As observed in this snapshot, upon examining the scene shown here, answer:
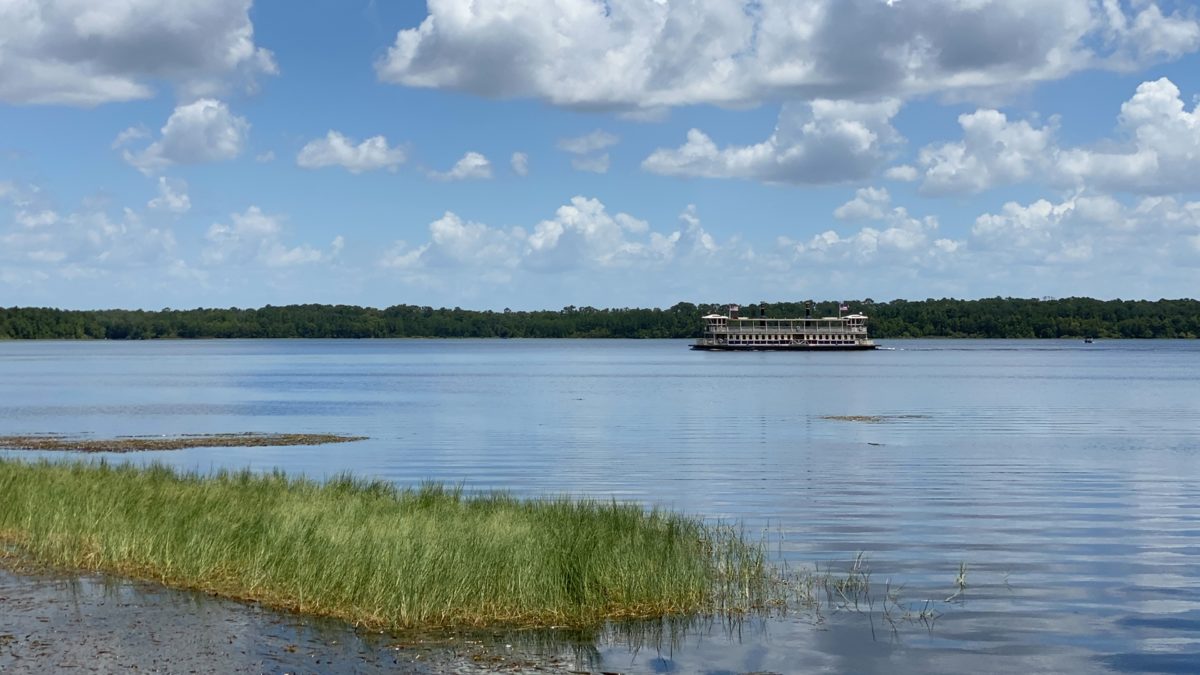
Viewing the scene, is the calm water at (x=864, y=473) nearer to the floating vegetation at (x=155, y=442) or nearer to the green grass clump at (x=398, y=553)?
the green grass clump at (x=398, y=553)

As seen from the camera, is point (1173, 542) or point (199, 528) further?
point (1173, 542)

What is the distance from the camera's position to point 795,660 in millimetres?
17406

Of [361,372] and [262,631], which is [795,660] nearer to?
[262,631]

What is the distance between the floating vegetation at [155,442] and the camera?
2053 inches

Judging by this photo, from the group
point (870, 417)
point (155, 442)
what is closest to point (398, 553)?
point (155, 442)

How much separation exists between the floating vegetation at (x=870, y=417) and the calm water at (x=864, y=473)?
2.80ft

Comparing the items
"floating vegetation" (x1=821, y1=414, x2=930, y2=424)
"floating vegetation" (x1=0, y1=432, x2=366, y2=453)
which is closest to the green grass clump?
"floating vegetation" (x1=0, y1=432, x2=366, y2=453)

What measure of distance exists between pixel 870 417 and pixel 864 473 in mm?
33087

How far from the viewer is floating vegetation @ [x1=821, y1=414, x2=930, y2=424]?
74.3 metres

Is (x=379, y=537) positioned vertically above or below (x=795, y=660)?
above

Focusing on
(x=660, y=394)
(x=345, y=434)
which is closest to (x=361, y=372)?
(x=660, y=394)

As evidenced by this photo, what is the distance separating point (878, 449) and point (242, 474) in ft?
102

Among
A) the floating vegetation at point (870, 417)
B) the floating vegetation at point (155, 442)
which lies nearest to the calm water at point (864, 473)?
the floating vegetation at point (870, 417)

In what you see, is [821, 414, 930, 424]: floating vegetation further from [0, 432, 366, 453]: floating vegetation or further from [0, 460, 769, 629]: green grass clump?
[0, 460, 769, 629]: green grass clump
